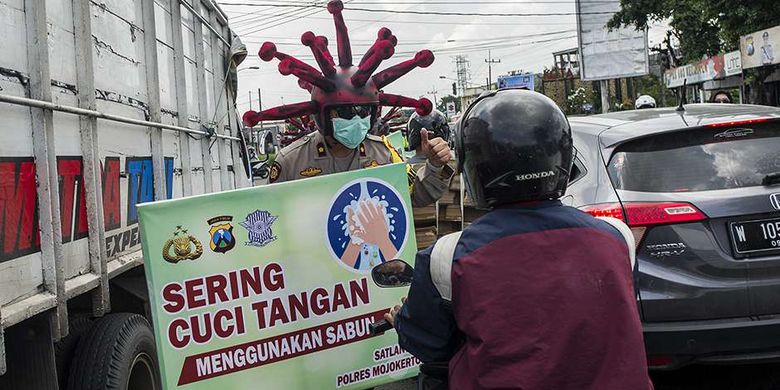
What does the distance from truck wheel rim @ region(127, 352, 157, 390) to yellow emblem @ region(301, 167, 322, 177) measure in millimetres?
1177

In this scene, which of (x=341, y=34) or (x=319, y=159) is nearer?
(x=319, y=159)

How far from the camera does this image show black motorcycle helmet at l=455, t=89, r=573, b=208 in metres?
1.83

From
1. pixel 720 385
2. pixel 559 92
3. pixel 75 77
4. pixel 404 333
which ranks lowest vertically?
pixel 720 385

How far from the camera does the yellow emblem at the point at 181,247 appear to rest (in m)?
2.59

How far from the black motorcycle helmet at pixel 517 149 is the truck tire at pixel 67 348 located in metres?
2.00

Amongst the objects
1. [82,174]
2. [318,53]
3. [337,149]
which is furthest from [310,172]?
[82,174]

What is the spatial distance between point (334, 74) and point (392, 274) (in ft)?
4.56

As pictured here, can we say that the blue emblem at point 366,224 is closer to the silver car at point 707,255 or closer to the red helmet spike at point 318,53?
the red helmet spike at point 318,53

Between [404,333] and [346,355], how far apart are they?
0.95 m

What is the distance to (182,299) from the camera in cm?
261

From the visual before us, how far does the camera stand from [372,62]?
3762mm

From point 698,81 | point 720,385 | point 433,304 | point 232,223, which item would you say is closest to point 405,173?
point 232,223

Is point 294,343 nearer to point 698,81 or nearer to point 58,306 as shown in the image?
point 58,306

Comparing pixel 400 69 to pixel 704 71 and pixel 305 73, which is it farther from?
pixel 704 71
